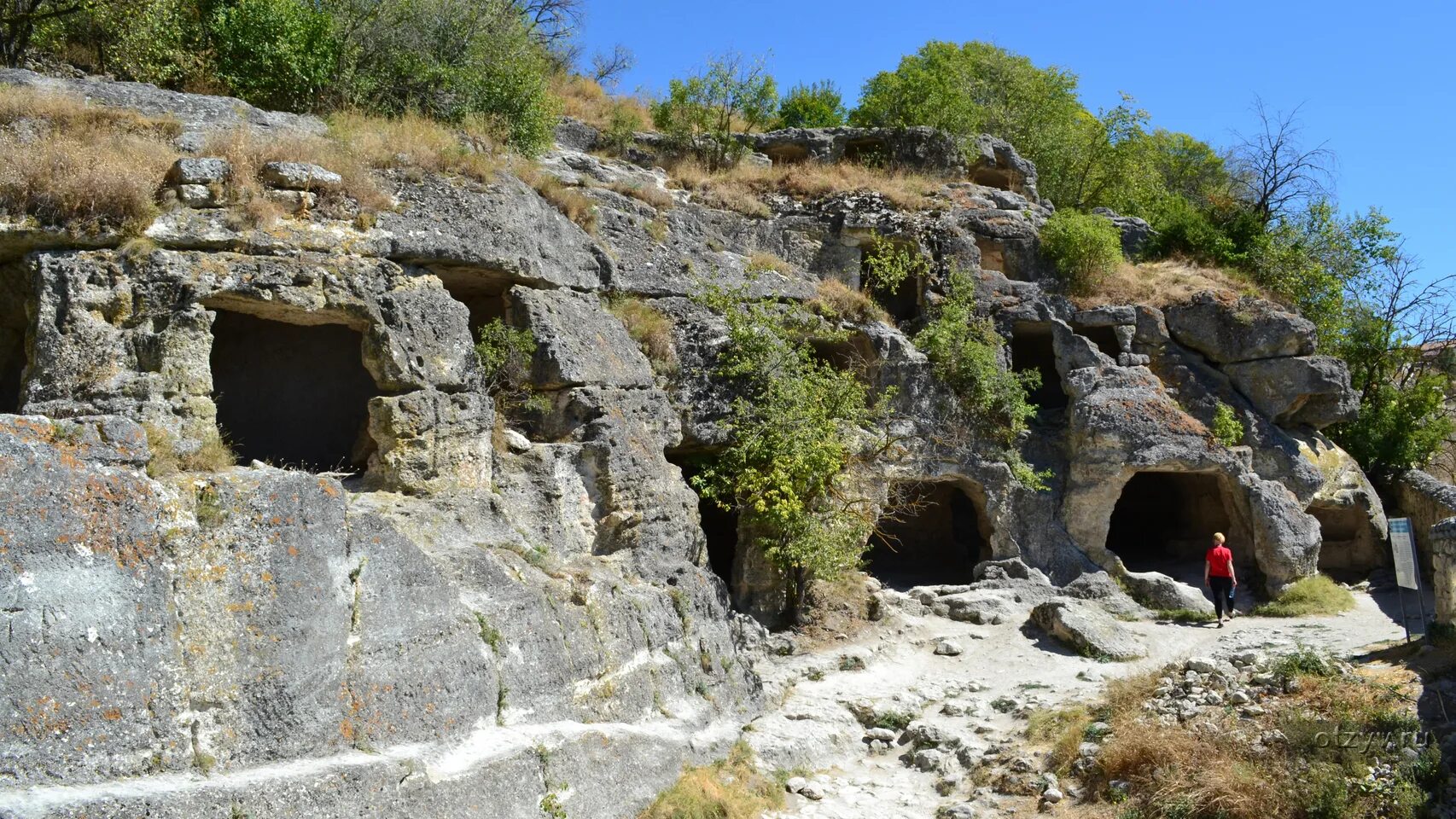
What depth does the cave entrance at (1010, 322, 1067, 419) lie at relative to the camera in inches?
693

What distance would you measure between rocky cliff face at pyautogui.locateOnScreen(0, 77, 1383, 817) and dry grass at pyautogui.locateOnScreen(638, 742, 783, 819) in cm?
18

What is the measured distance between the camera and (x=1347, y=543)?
16.8 m

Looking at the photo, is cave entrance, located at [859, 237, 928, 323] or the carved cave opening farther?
cave entrance, located at [859, 237, 928, 323]

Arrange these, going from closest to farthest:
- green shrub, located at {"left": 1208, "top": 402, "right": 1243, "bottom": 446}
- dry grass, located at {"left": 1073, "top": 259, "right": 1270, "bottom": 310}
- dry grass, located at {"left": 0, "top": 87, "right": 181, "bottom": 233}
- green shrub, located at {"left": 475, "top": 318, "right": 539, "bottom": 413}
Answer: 1. dry grass, located at {"left": 0, "top": 87, "right": 181, "bottom": 233}
2. green shrub, located at {"left": 475, "top": 318, "right": 539, "bottom": 413}
3. green shrub, located at {"left": 1208, "top": 402, "right": 1243, "bottom": 446}
4. dry grass, located at {"left": 1073, "top": 259, "right": 1270, "bottom": 310}

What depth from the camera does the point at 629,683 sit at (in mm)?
9148

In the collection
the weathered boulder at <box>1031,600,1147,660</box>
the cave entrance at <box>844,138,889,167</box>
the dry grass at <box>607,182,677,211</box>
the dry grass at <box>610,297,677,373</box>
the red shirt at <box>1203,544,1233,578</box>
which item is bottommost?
the weathered boulder at <box>1031,600,1147,660</box>

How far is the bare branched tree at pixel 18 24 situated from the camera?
12.8m

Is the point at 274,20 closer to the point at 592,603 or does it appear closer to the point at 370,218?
the point at 370,218

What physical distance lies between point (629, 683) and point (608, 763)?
96cm

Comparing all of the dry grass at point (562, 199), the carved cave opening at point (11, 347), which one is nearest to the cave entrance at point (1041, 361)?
the dry grass at point (562, 199)

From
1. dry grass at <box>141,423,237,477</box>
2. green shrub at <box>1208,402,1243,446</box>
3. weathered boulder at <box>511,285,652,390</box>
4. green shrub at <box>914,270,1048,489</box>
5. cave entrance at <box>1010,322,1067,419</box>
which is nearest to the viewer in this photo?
dry grass at <box>141,423,237,477</box>

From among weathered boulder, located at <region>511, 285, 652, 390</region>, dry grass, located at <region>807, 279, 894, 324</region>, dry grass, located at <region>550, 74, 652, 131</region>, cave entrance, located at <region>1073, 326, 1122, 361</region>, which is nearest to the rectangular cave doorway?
weathered boulder, located at <region>511, 285, 652, 390</region>

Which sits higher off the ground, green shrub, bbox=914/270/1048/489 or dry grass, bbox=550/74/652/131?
dry grass, bbox=550/74/652/131

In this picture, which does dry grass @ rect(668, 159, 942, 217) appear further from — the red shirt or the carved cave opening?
the carved cave opening
